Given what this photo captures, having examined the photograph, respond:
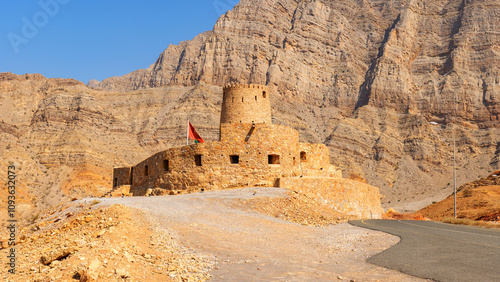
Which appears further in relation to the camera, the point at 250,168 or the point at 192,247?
the point at 250,168

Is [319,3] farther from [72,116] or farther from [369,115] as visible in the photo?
[72,116]

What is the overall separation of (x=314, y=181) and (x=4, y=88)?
282 feet

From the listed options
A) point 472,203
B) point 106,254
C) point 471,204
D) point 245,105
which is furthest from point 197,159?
point 472,203

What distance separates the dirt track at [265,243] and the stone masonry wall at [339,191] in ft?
18.2

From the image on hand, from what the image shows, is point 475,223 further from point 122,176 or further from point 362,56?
point 362,56

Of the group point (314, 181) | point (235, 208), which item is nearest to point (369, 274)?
point (235, 208)

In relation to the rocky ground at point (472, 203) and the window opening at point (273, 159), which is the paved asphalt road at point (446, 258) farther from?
the rocky ground at point (472, 203)

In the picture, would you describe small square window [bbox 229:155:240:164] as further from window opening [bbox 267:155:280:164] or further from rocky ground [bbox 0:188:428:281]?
rocky ground [bbox 0:188:428:281]

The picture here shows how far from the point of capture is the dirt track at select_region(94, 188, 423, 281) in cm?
983

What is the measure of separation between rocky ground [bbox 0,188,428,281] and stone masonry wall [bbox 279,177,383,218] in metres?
5.02

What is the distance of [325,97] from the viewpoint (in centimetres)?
10525

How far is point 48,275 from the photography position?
8.73 m

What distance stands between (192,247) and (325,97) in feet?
314

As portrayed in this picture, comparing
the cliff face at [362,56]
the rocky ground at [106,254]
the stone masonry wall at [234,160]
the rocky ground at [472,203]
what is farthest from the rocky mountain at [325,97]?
the rocky ground at [106,254]
